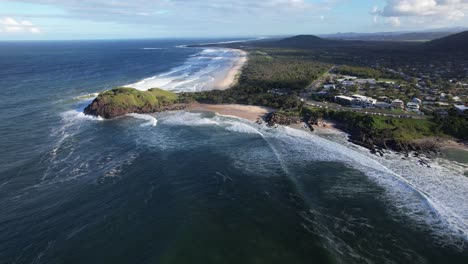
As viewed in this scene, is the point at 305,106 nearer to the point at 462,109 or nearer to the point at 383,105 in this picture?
the point at 383,105

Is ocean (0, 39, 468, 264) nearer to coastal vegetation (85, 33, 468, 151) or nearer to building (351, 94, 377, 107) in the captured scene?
coastal vegetation (85, 33, 468, 151)

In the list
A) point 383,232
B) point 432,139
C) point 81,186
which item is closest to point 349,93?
point 432,139

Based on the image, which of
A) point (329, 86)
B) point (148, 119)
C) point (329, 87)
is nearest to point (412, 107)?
point (329, 87)

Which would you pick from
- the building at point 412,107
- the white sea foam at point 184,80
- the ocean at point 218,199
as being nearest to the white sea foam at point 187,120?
the ocean at point 218,199

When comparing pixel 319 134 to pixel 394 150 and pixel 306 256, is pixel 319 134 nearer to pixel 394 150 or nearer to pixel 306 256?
pixel 394 150

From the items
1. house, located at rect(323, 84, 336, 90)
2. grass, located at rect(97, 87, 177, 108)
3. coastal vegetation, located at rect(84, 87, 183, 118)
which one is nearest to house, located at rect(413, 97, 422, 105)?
house, located at rect(323, 84, 336, 90)

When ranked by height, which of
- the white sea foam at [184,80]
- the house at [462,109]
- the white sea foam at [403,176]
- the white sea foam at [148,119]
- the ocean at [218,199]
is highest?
the house at [462,109]

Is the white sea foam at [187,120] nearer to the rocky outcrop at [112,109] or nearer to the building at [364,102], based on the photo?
the rocky outcrop at [112,109]
